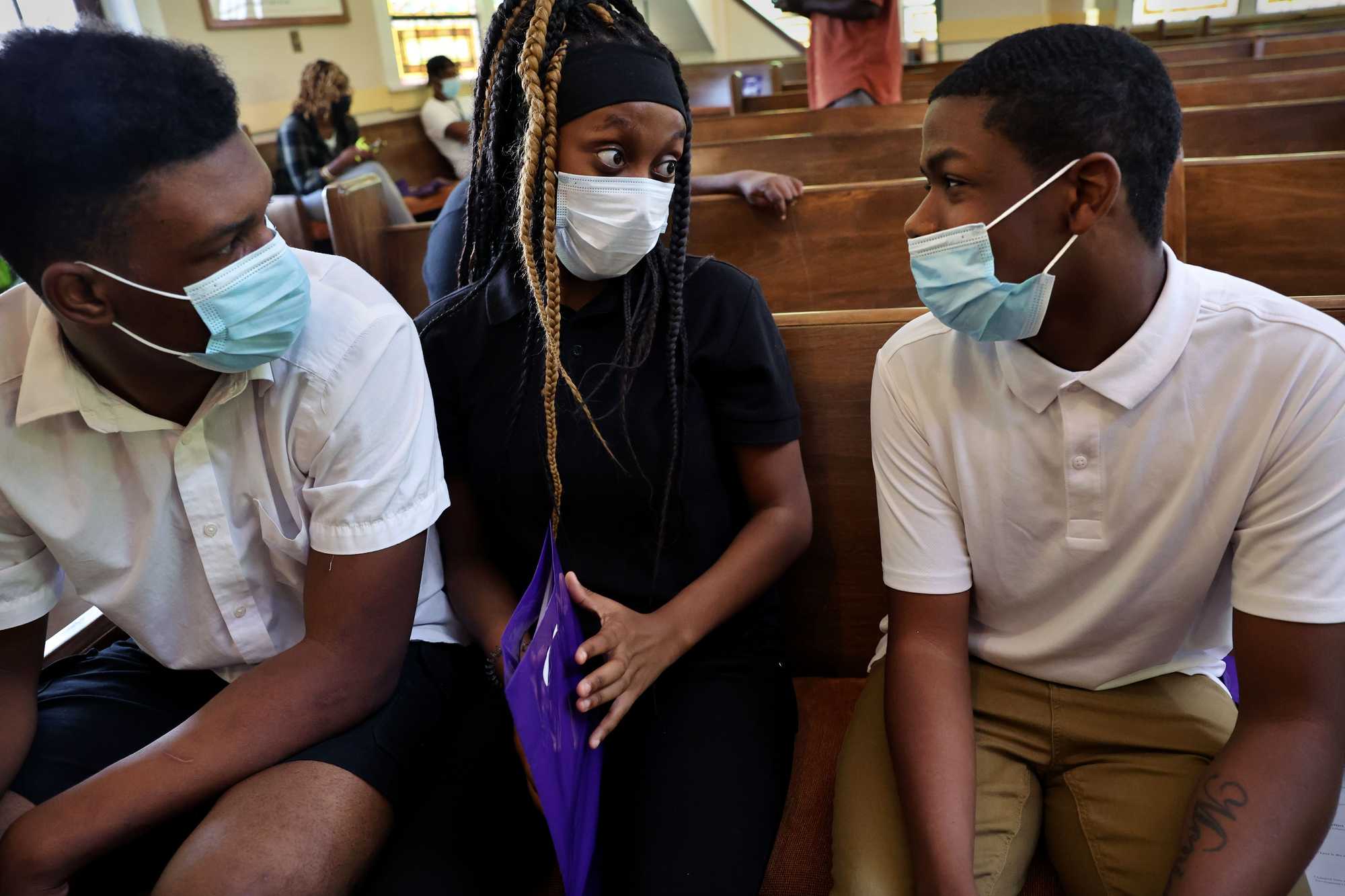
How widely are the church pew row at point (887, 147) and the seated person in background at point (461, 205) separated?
25.4 inches

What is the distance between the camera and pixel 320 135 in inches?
224

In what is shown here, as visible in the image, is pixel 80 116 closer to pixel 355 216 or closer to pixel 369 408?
pixel 369 408

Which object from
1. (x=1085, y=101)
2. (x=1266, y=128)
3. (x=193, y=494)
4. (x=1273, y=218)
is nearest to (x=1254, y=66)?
(x=1266, y=128)

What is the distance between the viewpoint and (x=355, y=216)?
2188 millimetres

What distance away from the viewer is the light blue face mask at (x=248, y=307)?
101 cm

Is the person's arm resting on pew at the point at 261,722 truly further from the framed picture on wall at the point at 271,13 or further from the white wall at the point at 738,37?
the white wall at the point at 738,37

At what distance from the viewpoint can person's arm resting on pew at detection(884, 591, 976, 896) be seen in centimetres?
98

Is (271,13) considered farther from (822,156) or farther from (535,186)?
(535,186)

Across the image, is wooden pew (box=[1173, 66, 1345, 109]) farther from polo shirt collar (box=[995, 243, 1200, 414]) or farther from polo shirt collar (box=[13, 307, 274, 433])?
polo shirt collar (box=[13, 307, 274, 433])

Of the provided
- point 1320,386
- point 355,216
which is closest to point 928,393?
point 1320,386

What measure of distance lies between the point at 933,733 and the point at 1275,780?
332 mm

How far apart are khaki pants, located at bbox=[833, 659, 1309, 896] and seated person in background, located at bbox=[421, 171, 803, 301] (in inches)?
44.8

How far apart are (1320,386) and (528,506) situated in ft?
3.10

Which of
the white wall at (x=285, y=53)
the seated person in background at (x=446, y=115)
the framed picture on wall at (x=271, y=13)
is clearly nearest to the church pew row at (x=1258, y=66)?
the white wall at (x=285, y=53)
